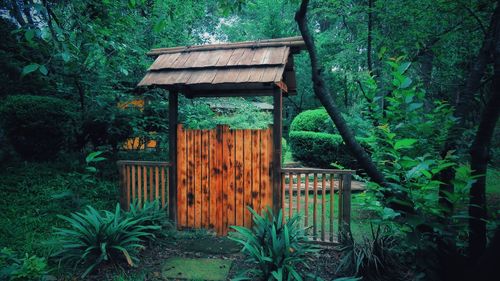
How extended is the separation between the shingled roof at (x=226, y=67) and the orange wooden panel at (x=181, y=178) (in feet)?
2.39

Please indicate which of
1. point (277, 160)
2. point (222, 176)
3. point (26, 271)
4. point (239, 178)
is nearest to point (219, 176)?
point (222, 176)

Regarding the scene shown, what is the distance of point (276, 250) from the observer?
320 centimetres

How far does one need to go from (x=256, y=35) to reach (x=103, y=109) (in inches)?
504

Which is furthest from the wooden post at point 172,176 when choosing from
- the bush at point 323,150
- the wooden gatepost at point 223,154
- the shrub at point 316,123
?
the shrub at point 316,123

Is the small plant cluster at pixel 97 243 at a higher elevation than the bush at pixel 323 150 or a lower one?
lower

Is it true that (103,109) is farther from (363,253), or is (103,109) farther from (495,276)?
(495,276)

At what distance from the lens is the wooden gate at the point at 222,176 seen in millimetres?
4355

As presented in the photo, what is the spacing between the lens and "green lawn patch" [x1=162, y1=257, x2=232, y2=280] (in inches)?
132

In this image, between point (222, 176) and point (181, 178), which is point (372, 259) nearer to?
point (222, 176)

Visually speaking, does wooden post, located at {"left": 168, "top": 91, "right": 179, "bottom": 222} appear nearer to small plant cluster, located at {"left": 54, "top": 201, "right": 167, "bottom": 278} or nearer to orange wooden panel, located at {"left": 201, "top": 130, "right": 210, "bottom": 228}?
orange wooden panel, located at {"left": 201, "top": 130, "right": 210, "bottom": 228}

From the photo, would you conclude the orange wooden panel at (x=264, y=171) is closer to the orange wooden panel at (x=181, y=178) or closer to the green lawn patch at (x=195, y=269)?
the green lawn patch at (x=195, y=269)

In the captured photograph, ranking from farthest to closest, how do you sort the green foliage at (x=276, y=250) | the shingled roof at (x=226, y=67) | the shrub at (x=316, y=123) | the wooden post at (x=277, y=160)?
the shrub at (x=316, y=123) < the wooden post at (x=277, y=160) < the shingled roof at (x=226, y=67) < the green foliage at (x=276, y=250)

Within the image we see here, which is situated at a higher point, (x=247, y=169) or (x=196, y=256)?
(x=247, y=169)

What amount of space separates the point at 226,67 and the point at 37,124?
394cm
